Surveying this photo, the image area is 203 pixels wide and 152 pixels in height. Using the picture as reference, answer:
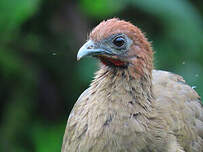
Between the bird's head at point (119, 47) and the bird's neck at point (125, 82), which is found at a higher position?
the bird's head at point (119, 47)

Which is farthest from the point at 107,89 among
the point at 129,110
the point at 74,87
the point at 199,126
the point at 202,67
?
the point at 202,67

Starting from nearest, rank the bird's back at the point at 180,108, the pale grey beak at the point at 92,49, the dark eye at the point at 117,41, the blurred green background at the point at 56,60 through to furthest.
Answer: the pale grey beak at the point at 92,49 < the dark eye at the point at 117,41 < the bird's back at the point at 180,108 < the blurred green background at the point at 56,60

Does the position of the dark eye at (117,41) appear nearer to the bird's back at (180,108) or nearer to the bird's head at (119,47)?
the bird's head at (119,47)

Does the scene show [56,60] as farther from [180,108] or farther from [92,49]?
[92,49]

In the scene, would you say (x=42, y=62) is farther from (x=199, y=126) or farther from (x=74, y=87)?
(x=199, y=126)

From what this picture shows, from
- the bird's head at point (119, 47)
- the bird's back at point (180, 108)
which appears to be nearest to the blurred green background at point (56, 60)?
the bird's back at point (180, 108)

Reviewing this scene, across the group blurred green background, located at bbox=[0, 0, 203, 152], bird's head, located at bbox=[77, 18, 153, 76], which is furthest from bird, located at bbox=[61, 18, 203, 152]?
blurred green background, located at bbox=[0, 0, 203, 152]

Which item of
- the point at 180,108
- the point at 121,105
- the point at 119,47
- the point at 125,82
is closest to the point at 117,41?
the point at 119,47
